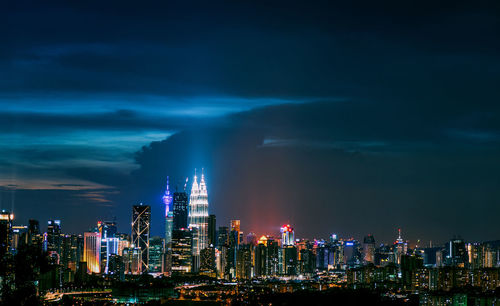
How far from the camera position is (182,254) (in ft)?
324

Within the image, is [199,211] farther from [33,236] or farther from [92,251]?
[33,236]

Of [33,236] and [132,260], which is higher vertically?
[33,236]

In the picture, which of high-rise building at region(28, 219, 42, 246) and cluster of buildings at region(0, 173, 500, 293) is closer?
high-rise building at region(28, 219, 42, 246)

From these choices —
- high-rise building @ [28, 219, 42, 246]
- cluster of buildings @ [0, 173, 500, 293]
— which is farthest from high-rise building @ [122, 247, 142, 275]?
high-rise building @ [28, 219, 42, 246]

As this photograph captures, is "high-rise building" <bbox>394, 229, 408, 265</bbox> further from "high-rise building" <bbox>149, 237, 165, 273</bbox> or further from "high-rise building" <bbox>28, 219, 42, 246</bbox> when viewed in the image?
"high-rise building" <bbox>28, 219, 42, 246</bbox>

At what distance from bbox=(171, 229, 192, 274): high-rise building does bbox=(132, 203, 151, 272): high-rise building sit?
3523 millimetres

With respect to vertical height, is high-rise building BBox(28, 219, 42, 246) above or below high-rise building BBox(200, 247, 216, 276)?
above

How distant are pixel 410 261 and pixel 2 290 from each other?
275 feet

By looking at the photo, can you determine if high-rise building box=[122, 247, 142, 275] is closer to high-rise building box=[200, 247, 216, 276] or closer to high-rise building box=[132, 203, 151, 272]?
high-rise building box=[132, 203, 151, 272]

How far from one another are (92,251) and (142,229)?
9472 millimetres

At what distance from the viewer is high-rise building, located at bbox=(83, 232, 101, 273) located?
90.4 m

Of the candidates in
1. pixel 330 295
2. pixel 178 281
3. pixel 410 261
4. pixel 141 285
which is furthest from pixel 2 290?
pixel 410 261

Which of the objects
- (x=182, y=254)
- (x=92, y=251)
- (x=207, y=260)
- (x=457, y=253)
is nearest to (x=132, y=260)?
(x=92, y=251)

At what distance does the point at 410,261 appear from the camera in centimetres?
9100
